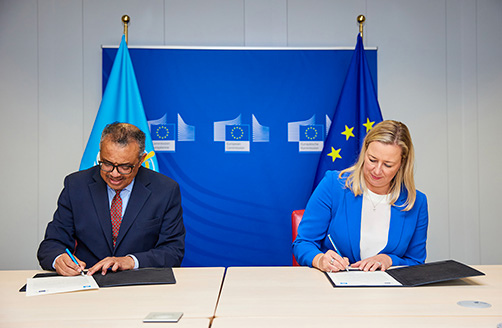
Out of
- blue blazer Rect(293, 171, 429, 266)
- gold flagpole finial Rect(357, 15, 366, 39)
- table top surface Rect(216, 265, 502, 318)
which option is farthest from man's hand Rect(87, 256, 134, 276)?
gold flagpole finial Rect(357, 15, 366, 39)

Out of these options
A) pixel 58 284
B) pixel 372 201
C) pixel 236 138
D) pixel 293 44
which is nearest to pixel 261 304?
pixel 58 284

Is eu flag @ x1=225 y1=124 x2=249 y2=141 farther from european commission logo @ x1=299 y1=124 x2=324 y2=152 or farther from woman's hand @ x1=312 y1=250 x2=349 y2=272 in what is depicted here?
woman's hand @ x1=312 y1=250 x2=349 y2=272

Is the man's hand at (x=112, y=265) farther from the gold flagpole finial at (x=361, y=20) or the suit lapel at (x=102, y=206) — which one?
the gold flagpole finial at (x=361, y=20)

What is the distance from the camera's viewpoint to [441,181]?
11.7 feet

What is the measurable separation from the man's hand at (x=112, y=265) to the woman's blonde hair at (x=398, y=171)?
107 cm

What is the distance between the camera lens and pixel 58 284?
1645mm

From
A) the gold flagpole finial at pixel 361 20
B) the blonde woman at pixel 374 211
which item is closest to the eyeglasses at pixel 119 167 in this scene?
the blonde woman at pixel 374 211

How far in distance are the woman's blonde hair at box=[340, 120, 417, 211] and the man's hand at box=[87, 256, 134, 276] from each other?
1072mm

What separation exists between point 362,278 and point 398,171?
73cm

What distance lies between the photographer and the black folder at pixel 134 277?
165cm

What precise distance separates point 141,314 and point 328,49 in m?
2.67

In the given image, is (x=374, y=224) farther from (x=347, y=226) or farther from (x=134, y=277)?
(x=134, y=277)

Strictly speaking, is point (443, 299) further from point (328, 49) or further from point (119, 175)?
point (328, 49)

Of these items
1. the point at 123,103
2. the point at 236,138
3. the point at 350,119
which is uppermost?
the point at 123,103
